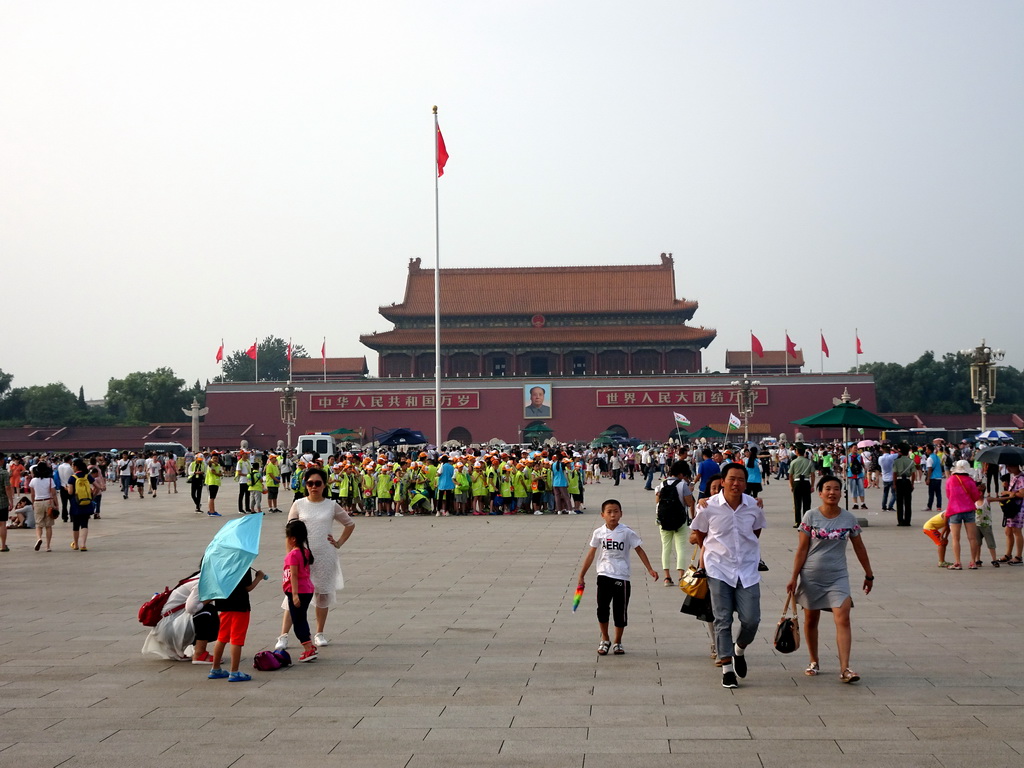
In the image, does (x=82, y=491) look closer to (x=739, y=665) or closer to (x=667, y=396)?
(x=739, y=665)

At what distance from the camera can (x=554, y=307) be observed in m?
54.7

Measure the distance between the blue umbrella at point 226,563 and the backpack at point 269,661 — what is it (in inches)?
20.0

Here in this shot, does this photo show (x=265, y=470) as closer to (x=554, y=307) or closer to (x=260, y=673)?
(x=260, y=673)

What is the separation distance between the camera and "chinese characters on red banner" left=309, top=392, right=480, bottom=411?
50906 millimetres

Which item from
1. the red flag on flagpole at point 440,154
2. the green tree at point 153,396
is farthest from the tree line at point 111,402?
the red flag on flagpole at point 440,154

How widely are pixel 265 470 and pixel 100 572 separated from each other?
9208mm

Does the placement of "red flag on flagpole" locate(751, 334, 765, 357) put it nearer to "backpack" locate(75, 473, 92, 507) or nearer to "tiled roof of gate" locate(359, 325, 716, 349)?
"tiled roof of gate" locate(359, 325, 716, 349)

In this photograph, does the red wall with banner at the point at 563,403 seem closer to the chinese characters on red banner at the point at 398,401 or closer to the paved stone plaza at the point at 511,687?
the chinese characters on red banner at the point at 398,401

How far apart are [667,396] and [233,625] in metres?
45.1

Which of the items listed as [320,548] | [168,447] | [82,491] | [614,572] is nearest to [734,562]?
[614,572]

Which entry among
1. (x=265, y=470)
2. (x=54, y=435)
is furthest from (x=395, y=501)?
(x=54, y=435)

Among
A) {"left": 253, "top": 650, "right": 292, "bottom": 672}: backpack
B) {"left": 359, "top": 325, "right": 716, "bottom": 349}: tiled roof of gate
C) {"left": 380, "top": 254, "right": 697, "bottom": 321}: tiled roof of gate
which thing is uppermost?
{"left": 380, "top": 254, "right": 697, "bottom": 321}: tiled roof of gate

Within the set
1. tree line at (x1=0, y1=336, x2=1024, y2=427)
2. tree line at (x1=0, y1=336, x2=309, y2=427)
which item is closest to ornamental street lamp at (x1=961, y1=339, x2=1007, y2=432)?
tree line at (x1=0, y1=336, x2=1024, y2=427)

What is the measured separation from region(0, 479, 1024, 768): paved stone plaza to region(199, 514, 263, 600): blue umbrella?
0.56 m
